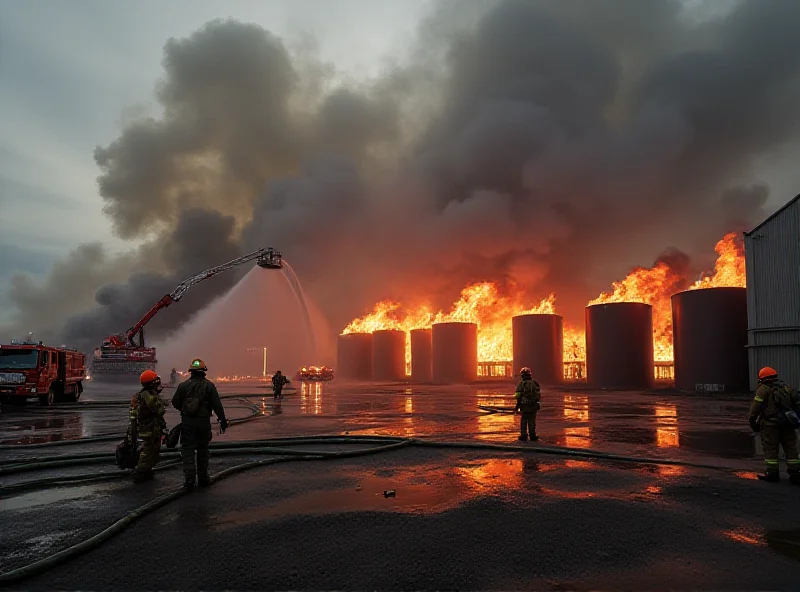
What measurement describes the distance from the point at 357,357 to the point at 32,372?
41.1 metres

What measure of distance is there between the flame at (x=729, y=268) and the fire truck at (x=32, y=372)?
3433 centimetres

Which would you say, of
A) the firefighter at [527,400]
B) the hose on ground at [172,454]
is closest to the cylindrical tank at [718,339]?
the firefighter at [527,400]

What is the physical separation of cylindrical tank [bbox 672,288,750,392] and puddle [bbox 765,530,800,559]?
27287mm

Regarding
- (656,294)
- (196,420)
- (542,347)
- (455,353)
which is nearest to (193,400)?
(196,420)

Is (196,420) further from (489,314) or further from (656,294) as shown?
(489,314)

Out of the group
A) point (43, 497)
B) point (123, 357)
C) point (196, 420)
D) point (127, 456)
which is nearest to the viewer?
point (43, 497)

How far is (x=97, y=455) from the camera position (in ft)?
31.3

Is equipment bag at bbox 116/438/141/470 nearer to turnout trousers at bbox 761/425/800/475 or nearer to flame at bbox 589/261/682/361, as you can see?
turnout trousers at bbox 761/425/800/475

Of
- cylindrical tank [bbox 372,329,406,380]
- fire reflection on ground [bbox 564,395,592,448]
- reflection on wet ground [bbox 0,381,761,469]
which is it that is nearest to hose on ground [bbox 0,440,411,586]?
reflection on wet ground [bbox 0,381,761,469]

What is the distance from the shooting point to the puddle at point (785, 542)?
4992 millimetres

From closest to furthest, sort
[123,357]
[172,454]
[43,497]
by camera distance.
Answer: [43,497]
[172,454]
[123,357]

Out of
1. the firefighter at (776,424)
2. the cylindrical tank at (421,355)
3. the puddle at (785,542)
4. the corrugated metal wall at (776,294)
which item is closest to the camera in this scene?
the puddle at (785,542)

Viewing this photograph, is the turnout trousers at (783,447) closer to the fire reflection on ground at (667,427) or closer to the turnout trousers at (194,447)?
the fire reflection on ground at (667,427)

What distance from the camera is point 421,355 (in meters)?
54.6
